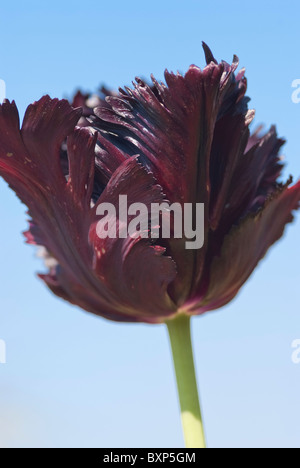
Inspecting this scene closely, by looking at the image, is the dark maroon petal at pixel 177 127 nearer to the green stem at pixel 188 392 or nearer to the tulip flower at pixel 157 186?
the tulip flower at pixel 157 186

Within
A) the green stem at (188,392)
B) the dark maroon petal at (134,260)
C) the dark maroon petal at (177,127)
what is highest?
the dark maroon petal at (177,127)

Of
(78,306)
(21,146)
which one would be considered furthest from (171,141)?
(78,306)

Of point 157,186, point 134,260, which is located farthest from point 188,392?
point 157,186

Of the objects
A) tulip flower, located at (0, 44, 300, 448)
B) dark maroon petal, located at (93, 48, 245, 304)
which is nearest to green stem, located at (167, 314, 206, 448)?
tulip flower, located at (0, 44, 300, 448)

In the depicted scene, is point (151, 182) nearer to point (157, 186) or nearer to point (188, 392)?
point (157, 186)

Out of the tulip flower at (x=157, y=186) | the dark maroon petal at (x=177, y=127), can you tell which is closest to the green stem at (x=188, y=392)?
the tulip flower at (x=157, y=186)

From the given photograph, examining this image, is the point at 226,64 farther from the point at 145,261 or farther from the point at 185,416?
the point at 185,416

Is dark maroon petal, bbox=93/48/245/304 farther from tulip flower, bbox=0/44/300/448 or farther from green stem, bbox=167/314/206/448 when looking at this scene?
green stem, bbox=167/314/206/448
